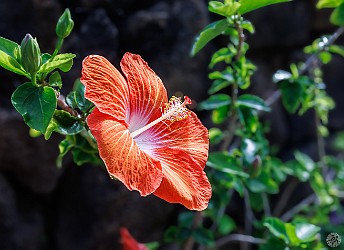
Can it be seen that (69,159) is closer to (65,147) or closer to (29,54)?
(65,147)

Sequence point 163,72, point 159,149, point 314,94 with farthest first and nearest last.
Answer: point 163,72 → point 314,94 → point 159,149

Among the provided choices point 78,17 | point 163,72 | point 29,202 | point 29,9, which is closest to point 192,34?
point 163,72

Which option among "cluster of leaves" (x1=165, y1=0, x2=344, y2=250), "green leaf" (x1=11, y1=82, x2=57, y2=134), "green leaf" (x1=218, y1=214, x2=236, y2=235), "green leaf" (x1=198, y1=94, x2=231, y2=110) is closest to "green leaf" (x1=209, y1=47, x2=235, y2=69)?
"cluster of leaves" (x1=165, y1=0, x2=344, y2=250)

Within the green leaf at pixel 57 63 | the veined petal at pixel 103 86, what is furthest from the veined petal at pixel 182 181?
the green leaf at pixel 57 63

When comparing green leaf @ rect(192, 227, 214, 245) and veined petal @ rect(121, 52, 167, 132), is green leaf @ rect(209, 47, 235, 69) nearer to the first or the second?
veined petal @ rect(121, 52, 167, 132)

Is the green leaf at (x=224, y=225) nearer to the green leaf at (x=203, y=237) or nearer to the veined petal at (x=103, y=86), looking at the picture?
the green leaf at (x=203, y=237)

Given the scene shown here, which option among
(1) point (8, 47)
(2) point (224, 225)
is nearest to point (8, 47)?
(1) point (8, 47)

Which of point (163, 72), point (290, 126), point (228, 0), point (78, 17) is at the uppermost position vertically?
point (228, 0)

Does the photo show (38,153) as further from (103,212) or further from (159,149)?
(159,149)
